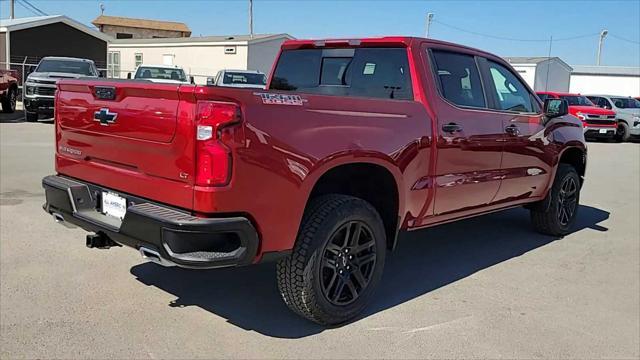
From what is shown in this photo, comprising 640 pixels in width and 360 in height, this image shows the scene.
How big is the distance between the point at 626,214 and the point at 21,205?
311 inches

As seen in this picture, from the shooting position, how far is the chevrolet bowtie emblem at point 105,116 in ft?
12.1

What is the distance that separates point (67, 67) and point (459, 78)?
16.1 m

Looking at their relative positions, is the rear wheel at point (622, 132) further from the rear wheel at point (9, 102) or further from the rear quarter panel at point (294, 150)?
the rear wheel at point (9, 102)

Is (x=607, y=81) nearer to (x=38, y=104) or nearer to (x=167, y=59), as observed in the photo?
(x=167, y=59)

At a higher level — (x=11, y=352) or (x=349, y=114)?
(x=349, y=114)

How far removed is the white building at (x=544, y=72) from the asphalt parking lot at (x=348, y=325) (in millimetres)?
38173

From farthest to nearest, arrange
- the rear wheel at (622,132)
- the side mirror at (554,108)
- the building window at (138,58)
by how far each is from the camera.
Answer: the building window at (138,58) < the rear wheel at (622,132) < the side mirror at (554,108)

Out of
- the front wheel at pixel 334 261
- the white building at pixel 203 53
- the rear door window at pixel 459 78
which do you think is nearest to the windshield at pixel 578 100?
the white building at pixel 203 53

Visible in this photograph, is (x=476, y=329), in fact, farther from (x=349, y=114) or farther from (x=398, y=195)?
(x=349, y=114)

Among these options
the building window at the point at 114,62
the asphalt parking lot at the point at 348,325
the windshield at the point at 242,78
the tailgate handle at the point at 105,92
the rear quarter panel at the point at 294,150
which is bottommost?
the asphalt parking lot at the point at 348,325

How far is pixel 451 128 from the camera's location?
4.67m

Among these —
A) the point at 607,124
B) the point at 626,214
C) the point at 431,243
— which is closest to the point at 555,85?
the point at 607,124

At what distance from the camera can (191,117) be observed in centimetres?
318

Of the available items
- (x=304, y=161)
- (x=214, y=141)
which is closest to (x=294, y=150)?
(x=304, y=161)
